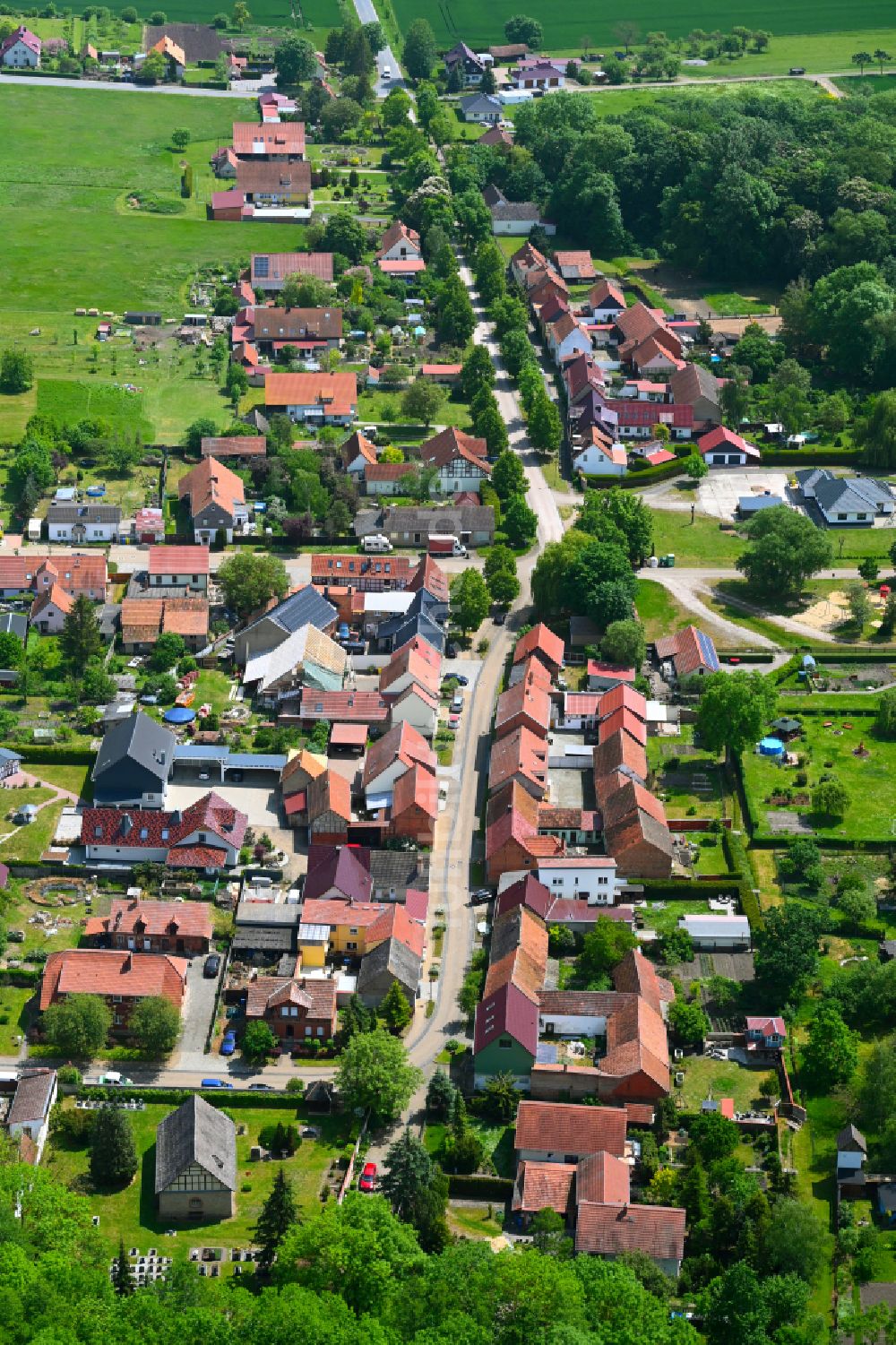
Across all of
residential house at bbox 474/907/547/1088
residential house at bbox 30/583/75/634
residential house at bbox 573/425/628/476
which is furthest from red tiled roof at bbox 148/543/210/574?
residential house at bbox 474/907/547/1088

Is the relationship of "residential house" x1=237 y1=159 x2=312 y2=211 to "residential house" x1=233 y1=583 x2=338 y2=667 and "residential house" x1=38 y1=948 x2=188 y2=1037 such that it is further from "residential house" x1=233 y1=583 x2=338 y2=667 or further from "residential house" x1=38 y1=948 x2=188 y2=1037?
"residential house" x1=38 y1=948 x2=188 y2=1037

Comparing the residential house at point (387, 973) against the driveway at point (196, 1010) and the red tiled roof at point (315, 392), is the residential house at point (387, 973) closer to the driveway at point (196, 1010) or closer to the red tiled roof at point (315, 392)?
the driveway at point (196, 1010)

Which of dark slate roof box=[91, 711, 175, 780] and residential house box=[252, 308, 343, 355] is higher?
dark slate roof box=[91, 711, 175, 780]

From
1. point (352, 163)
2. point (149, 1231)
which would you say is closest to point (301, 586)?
point (149, 1231)

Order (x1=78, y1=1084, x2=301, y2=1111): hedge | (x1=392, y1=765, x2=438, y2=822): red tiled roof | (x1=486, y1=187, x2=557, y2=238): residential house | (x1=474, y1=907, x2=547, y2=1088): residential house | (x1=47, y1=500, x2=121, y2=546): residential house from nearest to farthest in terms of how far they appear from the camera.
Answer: (x1=78, y1=1084, x2=301, y2=1111): hedge < (x1=474, y1=907, x2=547, y2=1088): residential house < (x1=392, y1=765, x2=438, y2=822): red tiled roof < (x1=47, y1=500, x2=121, y2=546): residential house < (x1=486, y1=187, x2=557, y2=238): residential house

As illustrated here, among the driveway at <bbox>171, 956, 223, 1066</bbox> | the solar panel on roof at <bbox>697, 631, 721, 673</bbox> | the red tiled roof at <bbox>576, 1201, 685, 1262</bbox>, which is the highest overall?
the red tiled roof at <bbox>576, 1201, 685, 1262</bbox>

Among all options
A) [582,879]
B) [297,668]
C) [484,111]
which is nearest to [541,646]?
[297,668]

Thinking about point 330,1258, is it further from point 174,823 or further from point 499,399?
point 499,399
